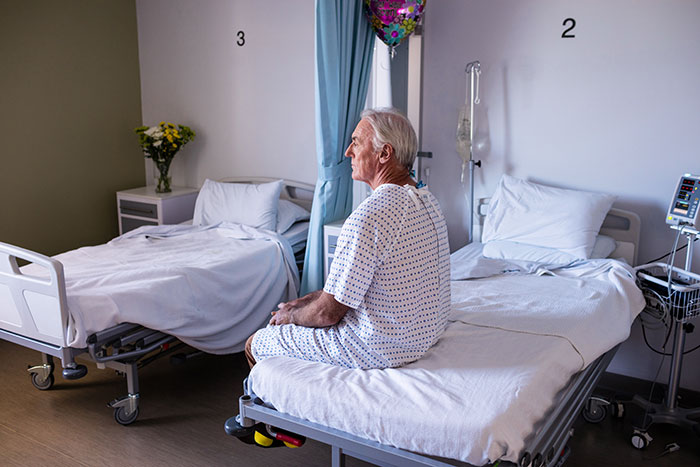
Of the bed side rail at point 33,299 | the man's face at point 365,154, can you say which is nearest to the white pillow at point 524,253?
the man's face at point 365,154

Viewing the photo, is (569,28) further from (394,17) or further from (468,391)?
(468,391)

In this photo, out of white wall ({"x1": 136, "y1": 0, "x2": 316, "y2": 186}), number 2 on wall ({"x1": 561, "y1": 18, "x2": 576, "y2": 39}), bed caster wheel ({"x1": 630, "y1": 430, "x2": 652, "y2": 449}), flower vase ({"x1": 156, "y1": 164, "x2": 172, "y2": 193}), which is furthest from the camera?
flower vase ({"x1": 156, "y1": 164, "x2": 172, "y2": 193})

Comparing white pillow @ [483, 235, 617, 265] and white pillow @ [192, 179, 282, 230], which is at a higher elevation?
white pillow @ [192, 179, 282, 230]

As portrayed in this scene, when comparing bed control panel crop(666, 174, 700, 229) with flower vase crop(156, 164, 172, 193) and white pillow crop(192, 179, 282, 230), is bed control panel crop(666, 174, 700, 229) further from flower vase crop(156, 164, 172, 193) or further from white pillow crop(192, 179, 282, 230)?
flower vase crop(156, 164, 172, 193)

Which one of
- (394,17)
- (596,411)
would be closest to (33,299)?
(394,17)

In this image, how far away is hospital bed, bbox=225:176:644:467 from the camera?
66.0 inches

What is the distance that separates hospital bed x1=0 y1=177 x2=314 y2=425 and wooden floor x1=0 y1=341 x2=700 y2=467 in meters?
0.12

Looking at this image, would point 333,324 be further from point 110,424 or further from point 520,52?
point 520,52

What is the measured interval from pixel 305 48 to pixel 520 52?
4.55 ft

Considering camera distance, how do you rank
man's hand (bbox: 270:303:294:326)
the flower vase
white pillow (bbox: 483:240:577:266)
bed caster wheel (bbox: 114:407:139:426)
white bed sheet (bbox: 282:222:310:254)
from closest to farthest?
1. man's hand (bbox: 270:303:294:326)
2. bed caster wheel (bbox: 114:407:139:426)
3. white pillow (bbox: 483:240:577:266)
4. white bed sheet (bbox: 282:222:310:254)
5. the flower vase

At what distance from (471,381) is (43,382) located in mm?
2293

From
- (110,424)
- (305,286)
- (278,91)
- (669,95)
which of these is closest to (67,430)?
(110,424)

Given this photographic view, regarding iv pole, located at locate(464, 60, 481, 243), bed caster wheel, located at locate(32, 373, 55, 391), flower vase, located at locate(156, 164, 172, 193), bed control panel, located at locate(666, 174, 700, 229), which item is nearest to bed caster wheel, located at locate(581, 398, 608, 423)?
bed control panel, located at locate(666, 174, 700, 229)

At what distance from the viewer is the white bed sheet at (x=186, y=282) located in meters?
2.72
